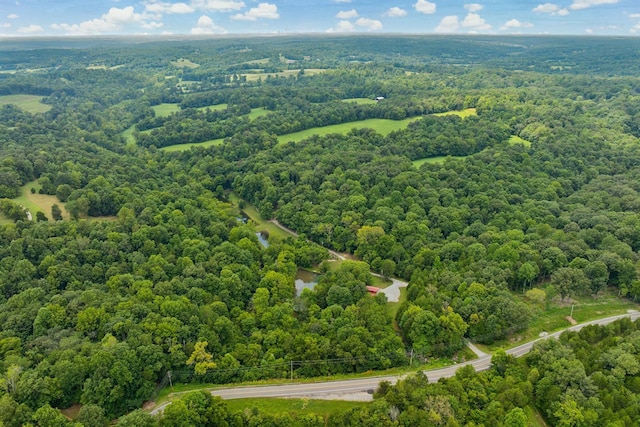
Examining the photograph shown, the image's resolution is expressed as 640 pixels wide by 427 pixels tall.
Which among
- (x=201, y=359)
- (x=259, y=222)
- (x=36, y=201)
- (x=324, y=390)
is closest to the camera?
(x=324, y=390)

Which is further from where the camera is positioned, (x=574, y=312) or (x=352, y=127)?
(x=352, y=127)

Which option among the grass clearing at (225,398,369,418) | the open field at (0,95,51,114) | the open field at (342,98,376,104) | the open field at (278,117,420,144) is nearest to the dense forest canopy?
the open field at (278,117,420,144)

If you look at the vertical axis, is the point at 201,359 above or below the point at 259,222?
above

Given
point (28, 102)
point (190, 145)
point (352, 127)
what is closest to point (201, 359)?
point (190, 145)

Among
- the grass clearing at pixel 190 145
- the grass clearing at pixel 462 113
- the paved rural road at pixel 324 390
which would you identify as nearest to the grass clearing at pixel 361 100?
the grass clearing at pixel 462 113

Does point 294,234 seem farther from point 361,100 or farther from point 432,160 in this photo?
point 361,100

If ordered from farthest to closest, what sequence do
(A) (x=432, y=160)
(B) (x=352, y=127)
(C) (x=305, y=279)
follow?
(B) (x=352, y=127) → (A) (x=432, y=160) → (C) (x=305, y=279)

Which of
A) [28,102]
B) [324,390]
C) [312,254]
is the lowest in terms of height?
[324,390]

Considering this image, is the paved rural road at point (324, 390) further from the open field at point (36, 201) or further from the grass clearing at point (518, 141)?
the grass clearing at point (518, 141)
